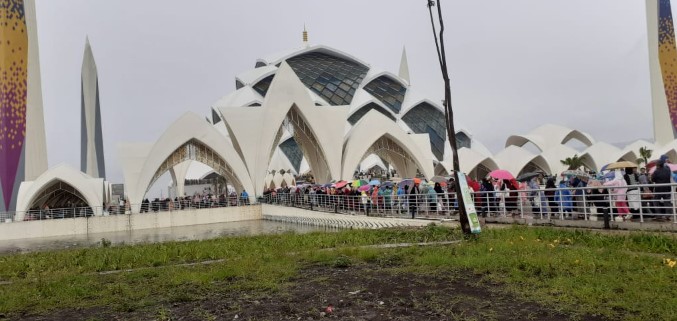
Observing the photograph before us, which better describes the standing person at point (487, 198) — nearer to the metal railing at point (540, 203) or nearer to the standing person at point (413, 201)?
the metal railing at point (540, 203)

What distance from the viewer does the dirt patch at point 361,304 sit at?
4926 millimetres

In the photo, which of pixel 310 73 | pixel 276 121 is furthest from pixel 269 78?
pixel 276 121

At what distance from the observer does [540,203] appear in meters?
12.7

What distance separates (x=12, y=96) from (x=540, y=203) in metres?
35.1

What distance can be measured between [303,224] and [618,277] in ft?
66.2

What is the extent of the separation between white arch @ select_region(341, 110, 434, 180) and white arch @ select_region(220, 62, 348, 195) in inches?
49.0

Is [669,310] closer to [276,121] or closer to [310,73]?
[276,121]

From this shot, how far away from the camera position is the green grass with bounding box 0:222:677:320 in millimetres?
5211

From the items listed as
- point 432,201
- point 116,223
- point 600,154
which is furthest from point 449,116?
point 600,154

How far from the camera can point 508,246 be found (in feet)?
27.9

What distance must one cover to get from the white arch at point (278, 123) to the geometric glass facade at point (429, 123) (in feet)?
80.9

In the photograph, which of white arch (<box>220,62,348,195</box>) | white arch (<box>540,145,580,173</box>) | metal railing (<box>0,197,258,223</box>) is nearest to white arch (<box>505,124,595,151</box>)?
white arch (<box>540,145,580,173</box>)

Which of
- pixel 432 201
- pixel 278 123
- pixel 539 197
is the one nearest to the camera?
pixel 539 197

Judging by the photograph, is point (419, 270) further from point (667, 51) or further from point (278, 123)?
point (667, 51)
